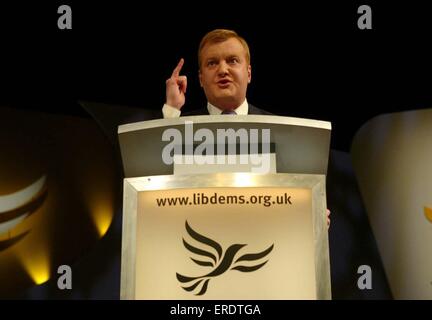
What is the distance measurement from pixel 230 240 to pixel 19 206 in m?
3.27

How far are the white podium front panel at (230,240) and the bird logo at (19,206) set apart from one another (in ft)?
10.3

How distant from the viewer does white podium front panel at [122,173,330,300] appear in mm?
941

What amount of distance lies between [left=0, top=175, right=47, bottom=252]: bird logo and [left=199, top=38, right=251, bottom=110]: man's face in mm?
2893

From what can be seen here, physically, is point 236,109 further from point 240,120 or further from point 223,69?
point 240,120

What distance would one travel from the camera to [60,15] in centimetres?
286

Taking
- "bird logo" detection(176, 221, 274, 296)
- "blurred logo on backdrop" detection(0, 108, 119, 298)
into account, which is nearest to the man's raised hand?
"bird logo" detection(176, 221, 274, 296)

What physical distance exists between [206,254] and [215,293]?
71 mm

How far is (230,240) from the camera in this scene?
0.96 meters

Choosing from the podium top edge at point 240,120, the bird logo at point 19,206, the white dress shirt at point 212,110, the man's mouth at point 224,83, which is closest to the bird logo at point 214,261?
the podium top edge at point 240,120

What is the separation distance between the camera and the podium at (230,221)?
943 mm

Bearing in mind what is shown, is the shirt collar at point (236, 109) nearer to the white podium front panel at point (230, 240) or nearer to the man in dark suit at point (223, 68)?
the man in dark suit at point (223, 68)

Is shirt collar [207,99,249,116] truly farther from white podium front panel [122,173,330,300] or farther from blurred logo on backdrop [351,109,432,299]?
blurred logo on backdrop [351,109,432,299]

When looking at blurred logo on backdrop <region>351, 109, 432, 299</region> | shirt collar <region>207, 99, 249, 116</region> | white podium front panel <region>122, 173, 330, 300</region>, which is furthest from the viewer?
blurred logo on backdrop <region>351, 109, 432, 299</region>

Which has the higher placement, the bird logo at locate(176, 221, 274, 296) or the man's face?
the man's face
